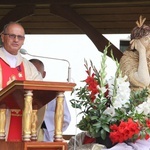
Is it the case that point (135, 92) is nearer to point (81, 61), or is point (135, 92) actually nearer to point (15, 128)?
point (15, 128)

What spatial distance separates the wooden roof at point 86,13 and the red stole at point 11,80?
3.57 meters

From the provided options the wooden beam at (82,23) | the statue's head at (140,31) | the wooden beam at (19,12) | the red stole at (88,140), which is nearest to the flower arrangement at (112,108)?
the red stole at (88,140)

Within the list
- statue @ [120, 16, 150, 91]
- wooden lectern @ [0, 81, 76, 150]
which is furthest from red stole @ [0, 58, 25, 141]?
statue @ [120, 16, 150, 91]

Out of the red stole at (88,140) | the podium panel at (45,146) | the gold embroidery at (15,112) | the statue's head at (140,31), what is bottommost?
the podium panel at (45,146)

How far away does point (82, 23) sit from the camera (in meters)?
8.84

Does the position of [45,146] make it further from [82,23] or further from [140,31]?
[82,23]

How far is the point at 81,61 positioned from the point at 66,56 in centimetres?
40

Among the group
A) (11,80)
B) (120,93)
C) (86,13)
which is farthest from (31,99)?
(86,13)

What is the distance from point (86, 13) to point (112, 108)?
479cm

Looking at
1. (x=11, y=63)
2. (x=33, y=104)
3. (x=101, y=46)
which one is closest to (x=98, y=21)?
(x=101, y=46)

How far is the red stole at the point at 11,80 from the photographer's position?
447 centimetres

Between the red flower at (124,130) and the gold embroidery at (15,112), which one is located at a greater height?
the gold embroidery at (15,112)

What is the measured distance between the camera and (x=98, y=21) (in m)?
9.21

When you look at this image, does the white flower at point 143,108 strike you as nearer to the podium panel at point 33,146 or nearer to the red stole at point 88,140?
the red stole at point 88,140
